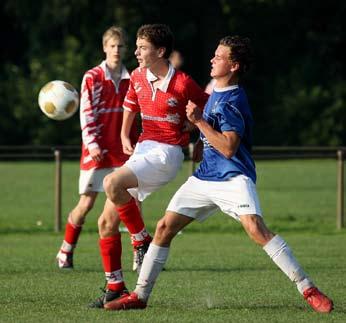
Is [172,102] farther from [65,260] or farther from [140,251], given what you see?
[65,260]

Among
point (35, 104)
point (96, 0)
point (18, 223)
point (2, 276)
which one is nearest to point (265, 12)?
point (96, 0)

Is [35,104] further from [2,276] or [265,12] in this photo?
[2,276]

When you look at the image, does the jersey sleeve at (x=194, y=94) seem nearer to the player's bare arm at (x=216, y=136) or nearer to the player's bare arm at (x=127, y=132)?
the player's bare arm at (x=127, y=132)

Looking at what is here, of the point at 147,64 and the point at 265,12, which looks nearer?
the point at 147,64

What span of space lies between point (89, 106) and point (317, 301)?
401cm

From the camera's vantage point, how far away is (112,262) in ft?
27.7

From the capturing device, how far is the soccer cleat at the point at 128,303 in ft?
26.4

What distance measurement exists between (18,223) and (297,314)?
901 centimetres

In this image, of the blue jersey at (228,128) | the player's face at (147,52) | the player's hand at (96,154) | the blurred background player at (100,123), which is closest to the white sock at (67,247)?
the blurred background player at (100,123)

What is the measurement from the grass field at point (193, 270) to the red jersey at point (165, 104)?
125 cm

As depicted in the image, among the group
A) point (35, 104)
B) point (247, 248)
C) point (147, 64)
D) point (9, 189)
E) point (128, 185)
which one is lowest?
point (35, 104)

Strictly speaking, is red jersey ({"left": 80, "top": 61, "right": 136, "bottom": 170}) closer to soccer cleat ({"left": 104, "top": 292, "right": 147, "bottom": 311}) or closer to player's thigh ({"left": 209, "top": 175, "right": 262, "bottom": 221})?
soccer cleat ({"left": 104, "top": 292, "right": 147, "bottom": 311})

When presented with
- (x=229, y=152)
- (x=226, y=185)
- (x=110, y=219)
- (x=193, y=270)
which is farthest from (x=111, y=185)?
(x=193, y=270)

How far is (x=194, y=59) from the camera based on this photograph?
40.5m
